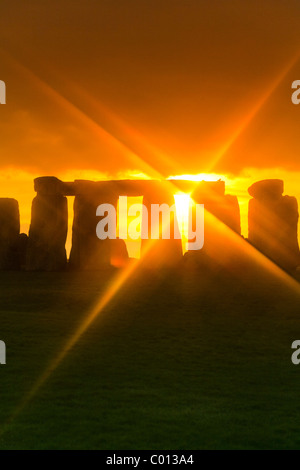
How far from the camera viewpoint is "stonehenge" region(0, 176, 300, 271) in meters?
43.6

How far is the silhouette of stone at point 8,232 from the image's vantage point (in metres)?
45.5

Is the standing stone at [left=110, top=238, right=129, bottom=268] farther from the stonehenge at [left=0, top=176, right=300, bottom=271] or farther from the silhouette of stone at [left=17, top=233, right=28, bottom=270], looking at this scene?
the silhouette of stone at [left=17, top=233, right=28, bottom=270]

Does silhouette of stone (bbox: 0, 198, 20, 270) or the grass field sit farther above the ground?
silhouette of stone (bbox: 0, 198, 20, 270)

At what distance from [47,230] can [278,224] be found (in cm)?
1539

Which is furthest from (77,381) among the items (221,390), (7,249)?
(7,249)

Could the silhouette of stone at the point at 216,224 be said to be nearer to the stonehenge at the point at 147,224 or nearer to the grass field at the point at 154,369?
the stonehenge at the point at 147,224

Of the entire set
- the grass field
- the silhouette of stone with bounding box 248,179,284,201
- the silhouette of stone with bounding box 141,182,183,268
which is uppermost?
the silhouette of stone with bounding box 248,179,284,201

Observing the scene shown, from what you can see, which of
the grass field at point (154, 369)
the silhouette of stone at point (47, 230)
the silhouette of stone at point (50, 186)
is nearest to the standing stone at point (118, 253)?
the silhouette of stone at point (47, 230)

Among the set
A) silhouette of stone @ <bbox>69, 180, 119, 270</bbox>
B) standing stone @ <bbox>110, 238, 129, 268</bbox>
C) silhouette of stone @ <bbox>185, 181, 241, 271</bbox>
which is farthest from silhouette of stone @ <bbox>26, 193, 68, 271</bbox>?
silhouette of stone @ <bbox>185, 181, 241, 271</bbox>

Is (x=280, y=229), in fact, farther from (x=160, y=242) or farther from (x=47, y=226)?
(x=47, y=226)

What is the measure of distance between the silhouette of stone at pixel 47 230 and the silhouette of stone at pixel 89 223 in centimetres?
85

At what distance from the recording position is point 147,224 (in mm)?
44500

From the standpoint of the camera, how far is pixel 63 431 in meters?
12.1
